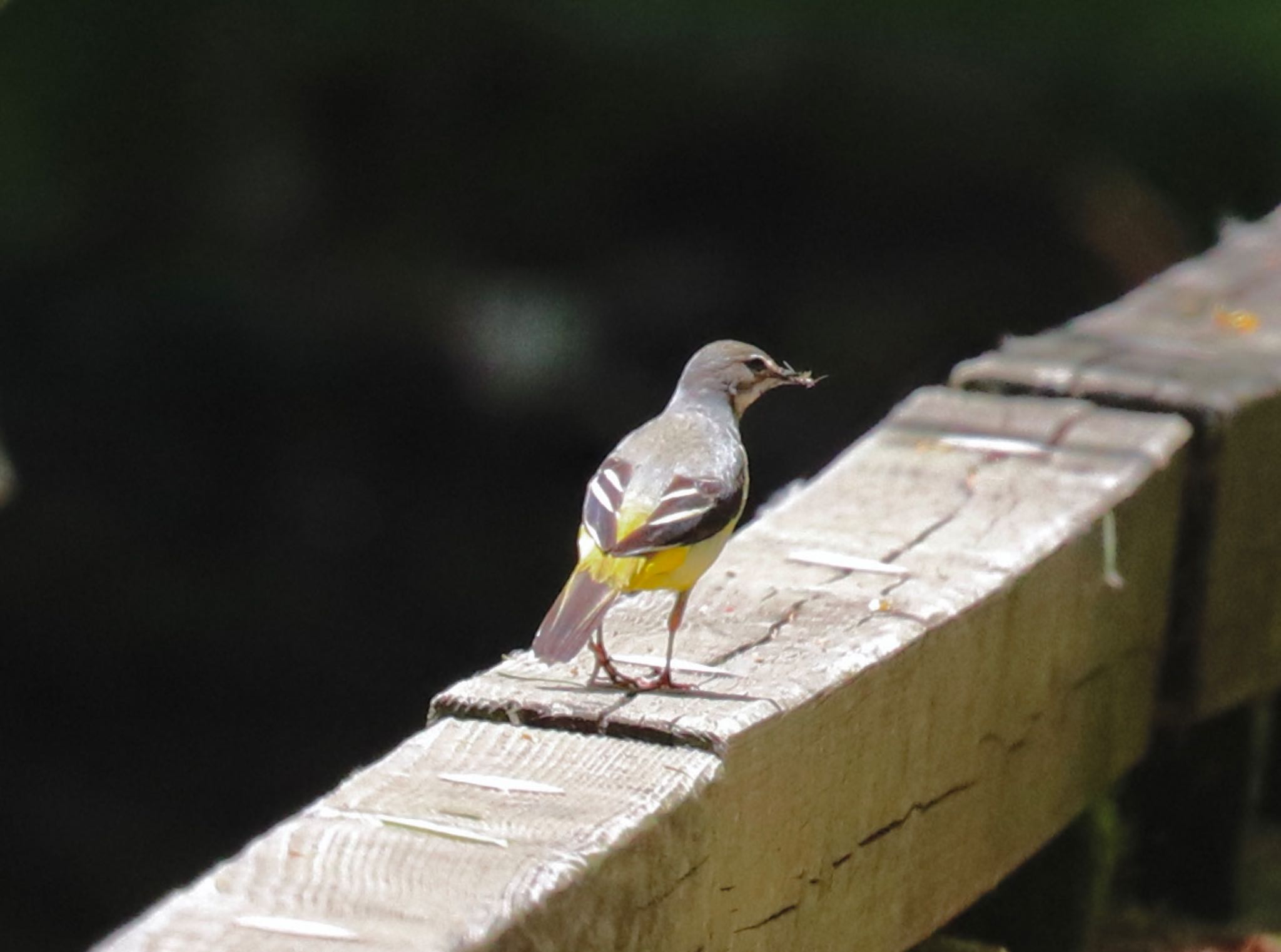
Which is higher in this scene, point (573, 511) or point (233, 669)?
point (573, 511)

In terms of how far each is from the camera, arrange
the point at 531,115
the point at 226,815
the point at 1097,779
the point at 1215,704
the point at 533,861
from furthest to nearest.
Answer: the point at 226,815 < the point at 531,115 < the point at 1215,704 < the point at 1097,779 < the point at 533,861

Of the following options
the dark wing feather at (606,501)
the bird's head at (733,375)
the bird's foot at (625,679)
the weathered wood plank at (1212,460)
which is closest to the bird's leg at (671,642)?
the bird's foot at (625,679)

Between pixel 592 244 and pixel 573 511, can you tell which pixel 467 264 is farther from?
pixel 573 511

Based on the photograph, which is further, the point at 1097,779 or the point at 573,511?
the point at 573,511

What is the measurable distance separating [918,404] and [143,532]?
7.05 meters

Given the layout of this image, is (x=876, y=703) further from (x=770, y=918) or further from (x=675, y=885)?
(x=675, y=885)

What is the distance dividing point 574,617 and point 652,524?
20 centimetres

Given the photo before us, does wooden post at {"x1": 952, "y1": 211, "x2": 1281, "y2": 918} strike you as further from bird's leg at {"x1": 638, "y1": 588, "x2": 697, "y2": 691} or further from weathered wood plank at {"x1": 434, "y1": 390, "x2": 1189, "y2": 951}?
bird's leg at {"x1": 638, "y1": 588, "x2": 697, "y2": 691}

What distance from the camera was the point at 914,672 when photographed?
2.47 m

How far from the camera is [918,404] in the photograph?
3410 mm

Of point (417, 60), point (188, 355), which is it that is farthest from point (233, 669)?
point (417, 60)

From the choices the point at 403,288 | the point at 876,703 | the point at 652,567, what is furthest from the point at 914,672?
the point at 403,288

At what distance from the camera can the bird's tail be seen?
2.37 meters

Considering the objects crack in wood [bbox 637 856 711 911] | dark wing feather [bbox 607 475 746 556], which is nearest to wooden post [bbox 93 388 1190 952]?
crack in wood [bbox 637 856 711 911]
